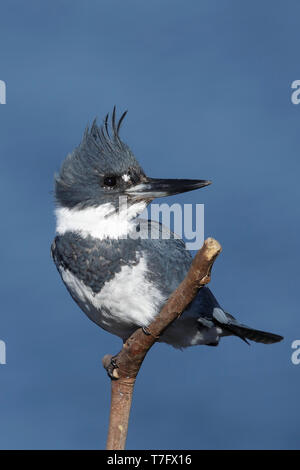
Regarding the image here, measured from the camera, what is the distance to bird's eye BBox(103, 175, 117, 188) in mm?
3082

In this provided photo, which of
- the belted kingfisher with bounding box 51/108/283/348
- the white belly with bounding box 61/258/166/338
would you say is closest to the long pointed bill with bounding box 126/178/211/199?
the belted kingfisher with bounding box 51/108/283/348

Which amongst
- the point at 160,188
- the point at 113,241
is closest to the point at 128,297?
the point at 113,241

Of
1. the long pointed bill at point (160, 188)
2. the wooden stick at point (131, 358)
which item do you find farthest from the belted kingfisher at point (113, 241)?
the wooden stick at point (131, 358)

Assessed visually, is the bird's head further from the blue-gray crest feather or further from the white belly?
the white belly

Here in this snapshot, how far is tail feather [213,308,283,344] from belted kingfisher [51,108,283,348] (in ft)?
0.04

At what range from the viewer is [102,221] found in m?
3.07

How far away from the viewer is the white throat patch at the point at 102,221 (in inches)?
120

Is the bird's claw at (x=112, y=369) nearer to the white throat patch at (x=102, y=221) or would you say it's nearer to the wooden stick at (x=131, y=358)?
the wooden stick at (x=131, y=358)

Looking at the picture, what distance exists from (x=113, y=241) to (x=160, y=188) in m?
0.24

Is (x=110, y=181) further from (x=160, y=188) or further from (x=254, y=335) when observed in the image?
(x=254, y=335)

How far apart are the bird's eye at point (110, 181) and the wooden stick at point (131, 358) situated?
497 mm
